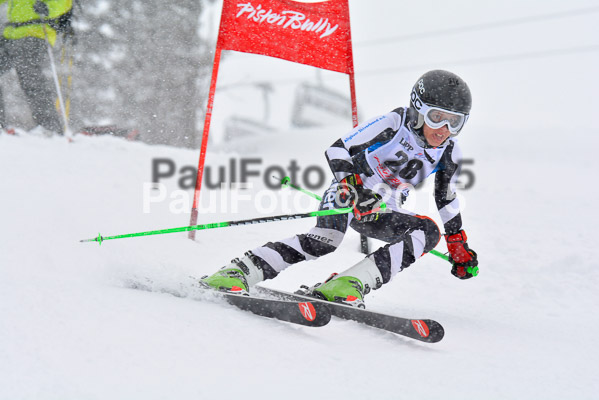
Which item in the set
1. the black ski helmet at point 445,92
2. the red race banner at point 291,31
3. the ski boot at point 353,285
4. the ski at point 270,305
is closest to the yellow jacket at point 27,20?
the red race banner at point 291,31

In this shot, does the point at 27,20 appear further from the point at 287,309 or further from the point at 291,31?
the point at 287,309

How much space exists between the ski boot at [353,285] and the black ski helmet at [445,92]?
1032 mm

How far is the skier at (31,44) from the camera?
Result: 743 centimetres

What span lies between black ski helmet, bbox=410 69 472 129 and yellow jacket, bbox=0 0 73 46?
20.8 feet

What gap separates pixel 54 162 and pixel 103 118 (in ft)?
50.3

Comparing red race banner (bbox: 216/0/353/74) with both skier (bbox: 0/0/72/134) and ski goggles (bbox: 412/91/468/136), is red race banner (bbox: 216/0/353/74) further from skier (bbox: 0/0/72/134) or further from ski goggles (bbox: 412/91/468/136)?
skier (bbox: 0/0/72/134)

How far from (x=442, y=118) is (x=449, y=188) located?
0.57m

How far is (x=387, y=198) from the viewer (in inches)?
141

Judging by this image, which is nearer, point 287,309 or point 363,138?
point 287,309

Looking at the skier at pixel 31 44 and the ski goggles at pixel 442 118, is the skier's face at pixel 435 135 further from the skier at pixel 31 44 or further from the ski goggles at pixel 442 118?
the skier at pixel 31 44

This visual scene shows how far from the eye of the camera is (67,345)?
195 cm

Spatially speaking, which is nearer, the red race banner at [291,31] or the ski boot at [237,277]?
the ski boot at [237,277]

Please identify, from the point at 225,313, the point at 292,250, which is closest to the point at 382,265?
the point at 292,250

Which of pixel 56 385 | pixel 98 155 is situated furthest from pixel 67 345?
pixel 98 155
